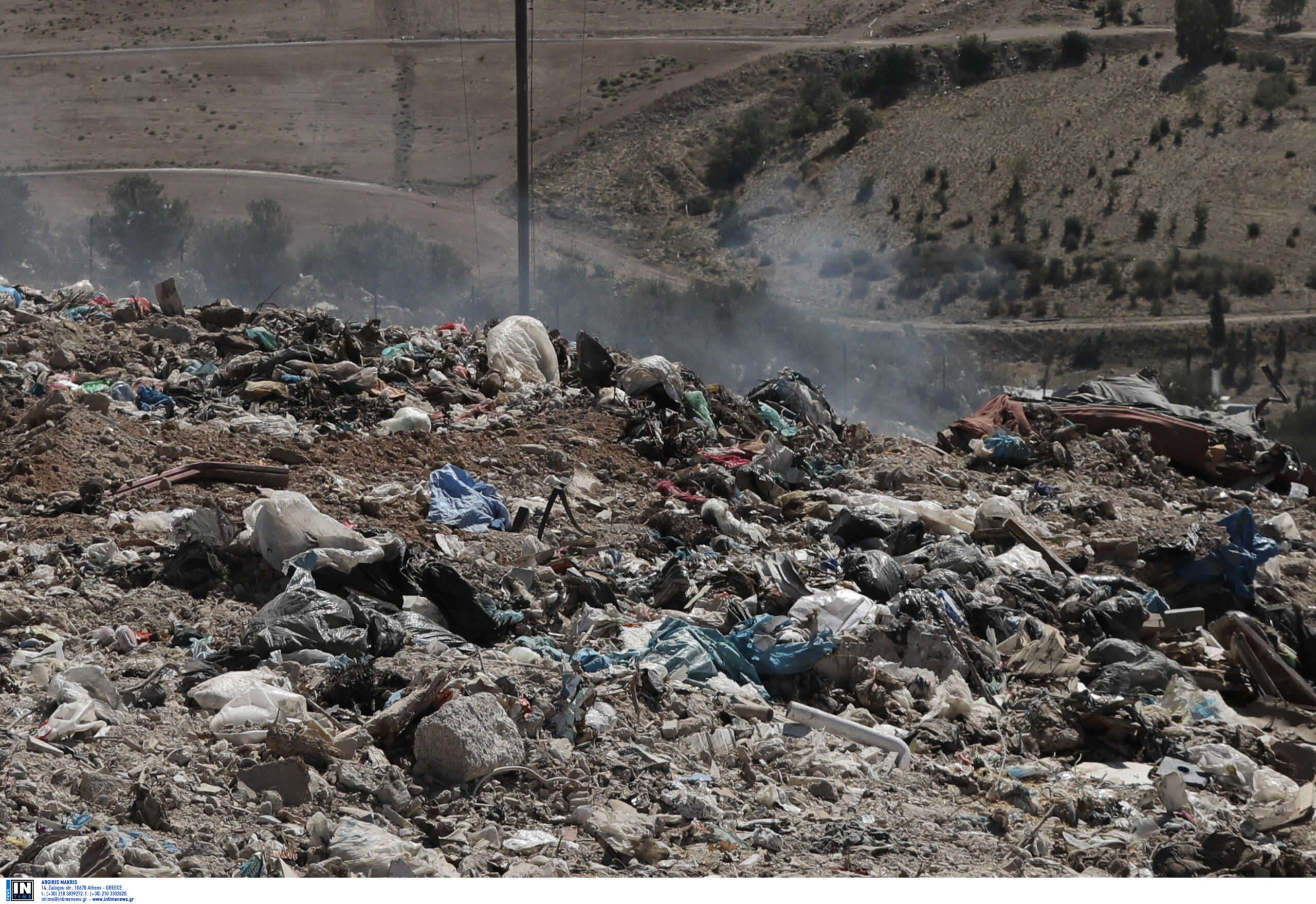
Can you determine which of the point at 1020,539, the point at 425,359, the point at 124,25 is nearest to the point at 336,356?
the point at 425,359

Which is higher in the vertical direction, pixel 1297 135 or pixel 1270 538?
pixel 1297 135

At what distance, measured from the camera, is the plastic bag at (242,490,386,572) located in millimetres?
5676

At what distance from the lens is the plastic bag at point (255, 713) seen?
4234mm

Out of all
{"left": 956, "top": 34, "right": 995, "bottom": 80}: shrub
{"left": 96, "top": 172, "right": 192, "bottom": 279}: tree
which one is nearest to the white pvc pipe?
{"left": 96, "top": 172, "right": 192, "bottom": 279}: tree

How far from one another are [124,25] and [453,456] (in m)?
39.9

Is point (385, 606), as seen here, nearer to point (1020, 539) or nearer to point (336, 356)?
point (1020, 539)

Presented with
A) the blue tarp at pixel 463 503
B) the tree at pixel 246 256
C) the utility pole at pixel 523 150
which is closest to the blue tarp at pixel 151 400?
the blue tarp at pixel 463 503

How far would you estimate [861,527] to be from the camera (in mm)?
7277

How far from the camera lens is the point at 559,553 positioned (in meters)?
6.68

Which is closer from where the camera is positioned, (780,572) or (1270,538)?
(780,572)

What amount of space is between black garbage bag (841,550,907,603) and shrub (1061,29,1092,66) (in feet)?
118

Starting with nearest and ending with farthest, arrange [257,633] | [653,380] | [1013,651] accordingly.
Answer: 1. [257,633]
2. [1013,651]
3. [653,380]

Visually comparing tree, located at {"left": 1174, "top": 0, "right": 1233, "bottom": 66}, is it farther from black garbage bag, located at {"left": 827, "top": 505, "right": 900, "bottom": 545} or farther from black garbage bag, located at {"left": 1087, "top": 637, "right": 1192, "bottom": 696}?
black garbage bag, located at {"left": 1087, "top": 637, "right": 1192, "bottom": 696}

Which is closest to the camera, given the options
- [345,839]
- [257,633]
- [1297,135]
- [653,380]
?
[345,839]
